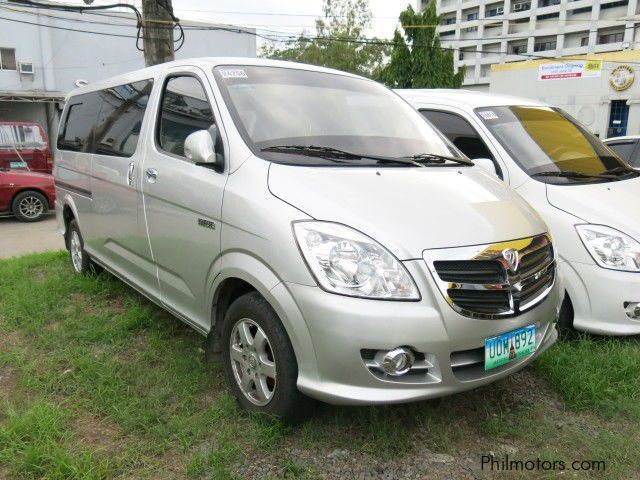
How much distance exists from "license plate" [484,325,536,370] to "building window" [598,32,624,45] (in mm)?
57250

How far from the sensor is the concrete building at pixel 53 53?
2068 centimetres

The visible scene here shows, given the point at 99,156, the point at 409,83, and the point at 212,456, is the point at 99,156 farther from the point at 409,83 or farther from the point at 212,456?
the point at 409,83

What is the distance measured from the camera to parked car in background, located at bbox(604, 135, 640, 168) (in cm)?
640

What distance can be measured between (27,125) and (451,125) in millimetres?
10891

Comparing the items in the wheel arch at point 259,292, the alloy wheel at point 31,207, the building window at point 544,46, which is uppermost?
the building window at point 544,46

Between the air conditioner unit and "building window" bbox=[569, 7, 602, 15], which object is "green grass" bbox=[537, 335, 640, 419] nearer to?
the air conditioner unit

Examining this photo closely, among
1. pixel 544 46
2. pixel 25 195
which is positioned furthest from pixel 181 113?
pixel 544 46

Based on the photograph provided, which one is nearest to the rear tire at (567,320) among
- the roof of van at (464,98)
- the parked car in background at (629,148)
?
the roof of van at (464,98)

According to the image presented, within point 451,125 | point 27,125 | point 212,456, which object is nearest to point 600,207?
point 451,125

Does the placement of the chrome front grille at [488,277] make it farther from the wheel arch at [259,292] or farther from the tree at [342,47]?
the tree at [342,47]

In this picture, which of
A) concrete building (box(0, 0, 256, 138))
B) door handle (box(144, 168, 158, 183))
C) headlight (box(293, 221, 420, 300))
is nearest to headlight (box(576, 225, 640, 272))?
headlight (box(293, 221, 420, 300))

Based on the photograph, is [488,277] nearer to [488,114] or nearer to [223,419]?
[223,419]

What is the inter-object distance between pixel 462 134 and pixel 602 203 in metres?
1.26

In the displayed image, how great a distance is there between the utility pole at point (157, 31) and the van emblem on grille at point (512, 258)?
6.87 metres
